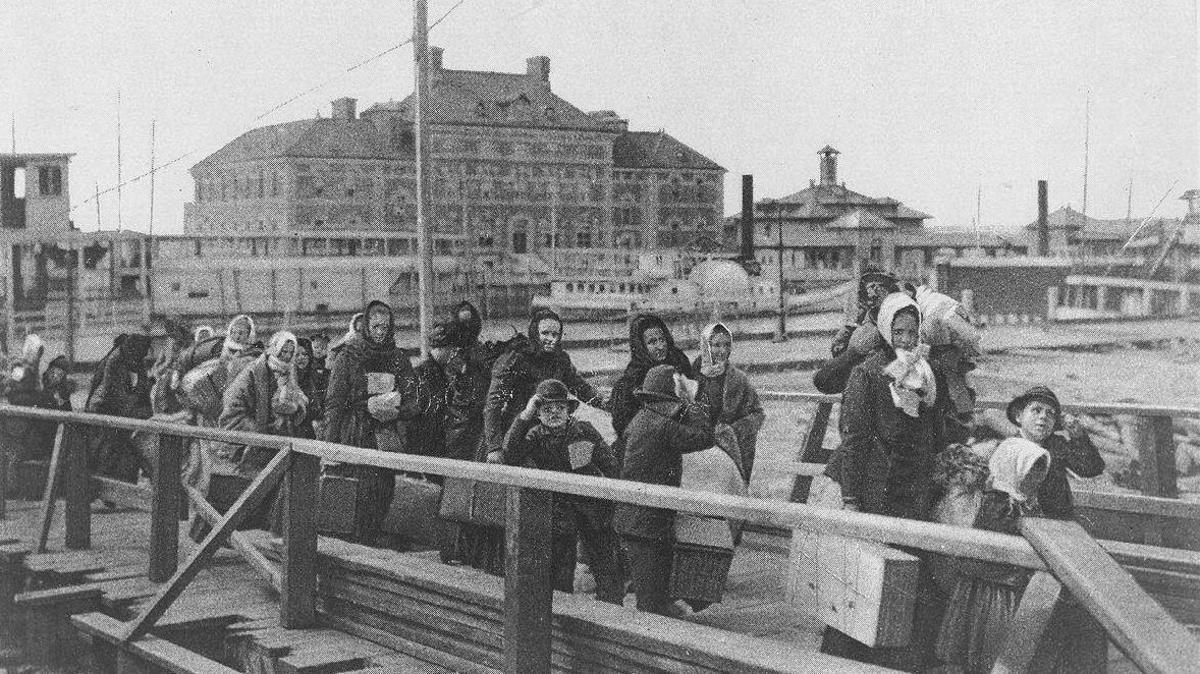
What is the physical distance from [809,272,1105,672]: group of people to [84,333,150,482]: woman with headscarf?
7.06m

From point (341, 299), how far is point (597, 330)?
1202 centimetres

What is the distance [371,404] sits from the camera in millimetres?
8188

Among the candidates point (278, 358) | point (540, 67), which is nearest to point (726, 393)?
point (278, 358)

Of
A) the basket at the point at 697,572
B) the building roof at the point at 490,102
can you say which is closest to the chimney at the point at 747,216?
the building roof at the point at 490,102

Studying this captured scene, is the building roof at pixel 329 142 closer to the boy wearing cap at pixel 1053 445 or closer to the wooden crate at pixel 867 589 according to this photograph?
the boy wearing cap at pixel 1053 445

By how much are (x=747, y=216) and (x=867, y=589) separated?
4809 centimetres

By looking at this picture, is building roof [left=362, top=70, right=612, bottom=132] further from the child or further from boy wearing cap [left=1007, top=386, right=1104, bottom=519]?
boy wearing cap [left=1007, top=386, right=1104, bottom=519]

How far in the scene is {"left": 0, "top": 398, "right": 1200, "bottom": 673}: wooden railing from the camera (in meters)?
3.09

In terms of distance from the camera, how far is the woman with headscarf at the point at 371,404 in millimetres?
8062

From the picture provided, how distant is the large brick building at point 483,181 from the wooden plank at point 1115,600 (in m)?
44.7

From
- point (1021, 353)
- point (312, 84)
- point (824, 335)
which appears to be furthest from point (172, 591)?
point (824, 335)

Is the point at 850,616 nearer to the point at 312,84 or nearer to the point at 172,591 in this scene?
the point at 172,591

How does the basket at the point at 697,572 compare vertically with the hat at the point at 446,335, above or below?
below

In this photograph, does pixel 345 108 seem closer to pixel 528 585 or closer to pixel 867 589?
pixel 528 585
